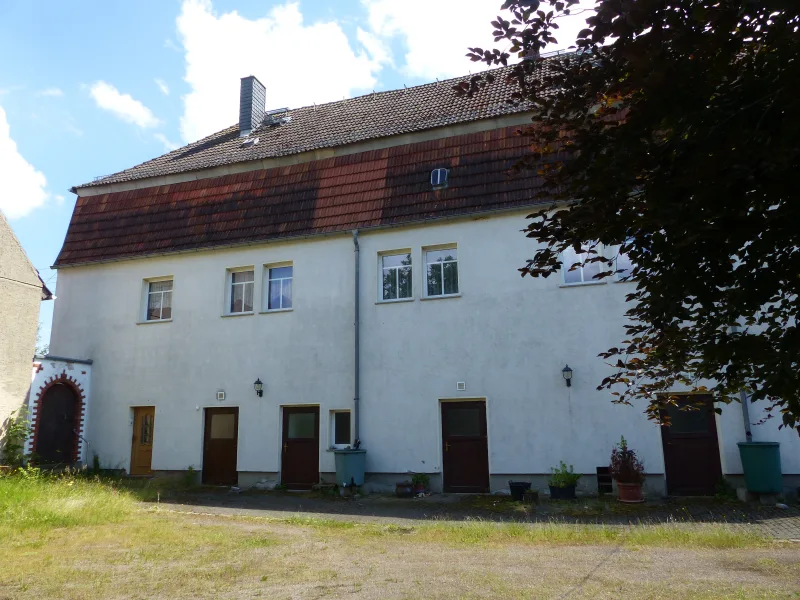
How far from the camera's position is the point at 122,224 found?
1914 centimetres

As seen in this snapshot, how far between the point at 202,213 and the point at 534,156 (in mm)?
15412

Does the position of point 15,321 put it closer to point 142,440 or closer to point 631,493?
point 142,440

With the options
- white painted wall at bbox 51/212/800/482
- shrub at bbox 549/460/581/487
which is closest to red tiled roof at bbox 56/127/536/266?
white painted wall at bbox 51/212/800/482

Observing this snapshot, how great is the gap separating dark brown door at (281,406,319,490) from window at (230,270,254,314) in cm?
308

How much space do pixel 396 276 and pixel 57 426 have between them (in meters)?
9.99

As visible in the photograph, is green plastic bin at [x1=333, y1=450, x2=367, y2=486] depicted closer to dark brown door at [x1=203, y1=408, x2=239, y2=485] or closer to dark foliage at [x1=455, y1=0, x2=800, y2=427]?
dark brown door at [x1=203, y1=408, x2=239, y2=485]

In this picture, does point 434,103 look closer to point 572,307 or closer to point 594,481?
point 572,307

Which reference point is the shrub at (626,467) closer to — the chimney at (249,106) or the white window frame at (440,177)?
the white window frame at (440,177)

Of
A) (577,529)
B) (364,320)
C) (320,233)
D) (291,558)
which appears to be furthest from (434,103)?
(291,558)

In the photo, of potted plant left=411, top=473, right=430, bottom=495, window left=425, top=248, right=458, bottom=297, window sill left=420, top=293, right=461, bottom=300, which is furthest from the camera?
window left=425, top=248, right=458, bottom=297

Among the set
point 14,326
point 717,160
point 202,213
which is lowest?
point 717,160

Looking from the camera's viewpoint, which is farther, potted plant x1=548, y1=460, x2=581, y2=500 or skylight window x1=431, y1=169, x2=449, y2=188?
skylight window x1=431, y1=169, x2=449, y2=188

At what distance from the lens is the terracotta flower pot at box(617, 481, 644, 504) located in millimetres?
12367

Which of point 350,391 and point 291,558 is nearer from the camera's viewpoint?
point 291,558
